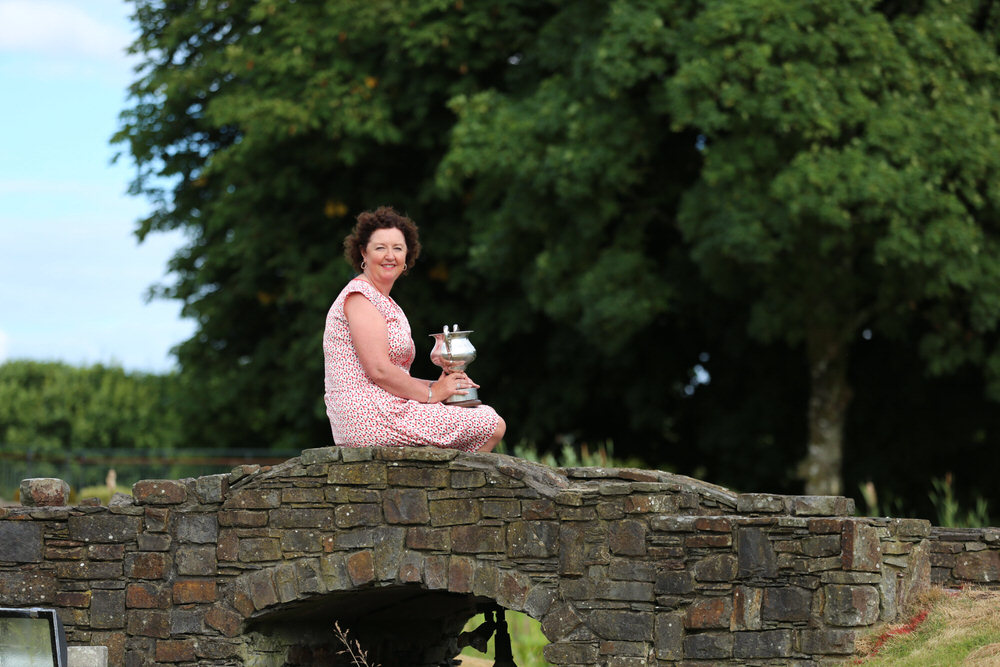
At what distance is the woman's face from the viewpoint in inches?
303

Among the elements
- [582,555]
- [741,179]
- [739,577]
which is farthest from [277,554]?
[741,179]

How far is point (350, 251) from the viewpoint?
790 centimetres

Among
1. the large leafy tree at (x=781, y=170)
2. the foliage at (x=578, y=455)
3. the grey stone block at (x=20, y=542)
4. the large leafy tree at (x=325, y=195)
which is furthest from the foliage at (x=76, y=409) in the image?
the grey stone block at (x=20, y=542)

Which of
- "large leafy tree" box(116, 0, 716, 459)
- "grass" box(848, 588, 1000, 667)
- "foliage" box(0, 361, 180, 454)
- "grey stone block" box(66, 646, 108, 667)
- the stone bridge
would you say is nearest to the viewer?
"grass" box(848, 588, 1000, 667)

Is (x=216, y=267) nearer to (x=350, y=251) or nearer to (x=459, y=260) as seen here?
(x=459, y=260)

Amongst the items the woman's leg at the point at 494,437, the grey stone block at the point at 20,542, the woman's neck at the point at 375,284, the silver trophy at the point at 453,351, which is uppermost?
the woman's neck at the point at 375,284

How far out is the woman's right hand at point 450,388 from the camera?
7668 mm

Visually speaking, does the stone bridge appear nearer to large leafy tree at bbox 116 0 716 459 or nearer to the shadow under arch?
the shadow under arch

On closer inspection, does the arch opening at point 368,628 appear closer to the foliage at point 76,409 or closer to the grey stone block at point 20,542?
the grey stone block at point 20,542

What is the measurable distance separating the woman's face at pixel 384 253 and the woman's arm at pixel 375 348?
23 cm

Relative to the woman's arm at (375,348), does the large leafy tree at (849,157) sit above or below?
above

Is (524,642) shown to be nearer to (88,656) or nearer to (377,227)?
(88,656)

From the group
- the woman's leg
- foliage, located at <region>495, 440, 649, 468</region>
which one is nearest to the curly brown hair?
the woman's leg

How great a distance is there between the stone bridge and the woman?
166 mm
